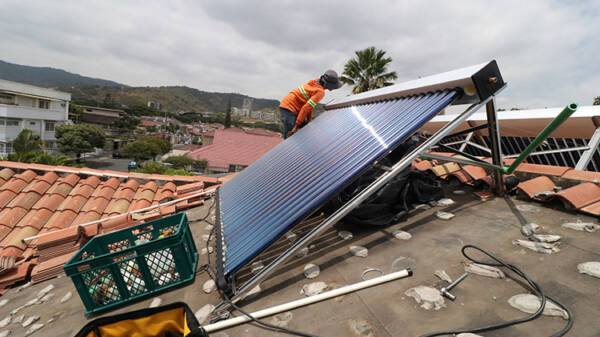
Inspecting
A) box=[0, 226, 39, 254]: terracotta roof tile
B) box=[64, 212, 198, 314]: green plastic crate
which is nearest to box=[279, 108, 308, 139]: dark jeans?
box=[64, 212, 198, 314]: green plastic crate

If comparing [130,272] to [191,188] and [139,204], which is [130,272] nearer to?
[139,204]

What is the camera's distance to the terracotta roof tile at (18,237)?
3.87 m

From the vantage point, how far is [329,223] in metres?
2.05

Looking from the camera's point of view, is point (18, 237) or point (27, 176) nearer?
point (18, 237)

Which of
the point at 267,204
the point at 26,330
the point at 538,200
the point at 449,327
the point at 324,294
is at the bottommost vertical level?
the point at 26,330

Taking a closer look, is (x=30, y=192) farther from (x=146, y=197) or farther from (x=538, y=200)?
(x=538, y=200)

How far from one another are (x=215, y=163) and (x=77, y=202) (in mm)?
24896

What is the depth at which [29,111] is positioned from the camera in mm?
45906

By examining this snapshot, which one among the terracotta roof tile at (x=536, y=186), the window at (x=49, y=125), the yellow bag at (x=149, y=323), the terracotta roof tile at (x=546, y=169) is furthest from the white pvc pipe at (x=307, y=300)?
the window at (x=49, y=125)

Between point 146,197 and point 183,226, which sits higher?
point 183,226

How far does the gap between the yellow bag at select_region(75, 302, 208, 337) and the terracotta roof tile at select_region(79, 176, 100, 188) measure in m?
5.17

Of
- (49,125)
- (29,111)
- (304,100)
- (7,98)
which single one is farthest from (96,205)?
(49,125)

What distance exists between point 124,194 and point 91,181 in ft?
3.49

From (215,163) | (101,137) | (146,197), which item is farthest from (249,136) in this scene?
(101,137)
